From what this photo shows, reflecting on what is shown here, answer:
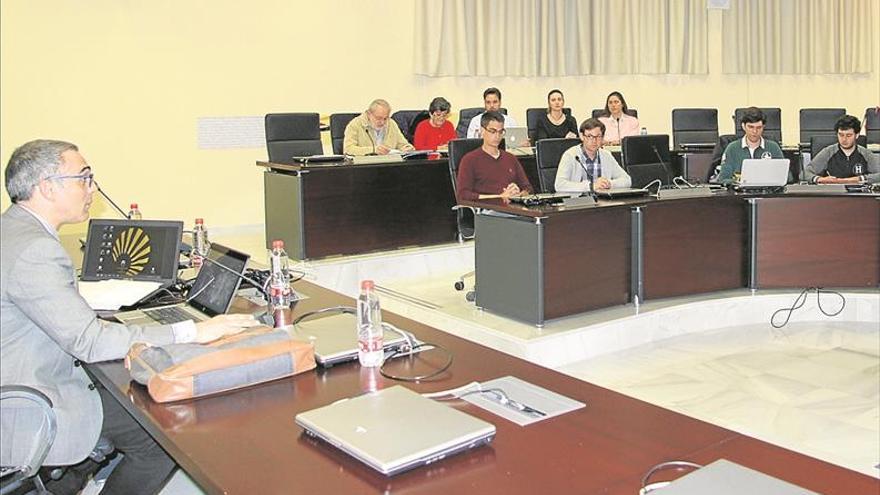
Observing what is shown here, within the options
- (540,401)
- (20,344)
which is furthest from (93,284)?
(540,401)

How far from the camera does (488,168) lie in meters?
5.70

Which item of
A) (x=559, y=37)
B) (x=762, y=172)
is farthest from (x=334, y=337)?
(x=559, y=37)

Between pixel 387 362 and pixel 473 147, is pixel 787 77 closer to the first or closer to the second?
pixel 473 147

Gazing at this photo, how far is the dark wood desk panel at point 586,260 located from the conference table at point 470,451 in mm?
2648

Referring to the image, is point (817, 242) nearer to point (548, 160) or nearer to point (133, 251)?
point (548, 160)

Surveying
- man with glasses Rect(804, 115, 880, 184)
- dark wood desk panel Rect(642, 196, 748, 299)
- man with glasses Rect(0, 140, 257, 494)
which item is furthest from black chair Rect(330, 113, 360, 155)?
man with glasses Rect(0, 140, 257, 494)

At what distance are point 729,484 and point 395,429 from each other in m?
0.57

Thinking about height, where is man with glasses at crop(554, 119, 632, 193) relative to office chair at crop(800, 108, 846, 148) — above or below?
below

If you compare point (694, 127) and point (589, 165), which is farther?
point (694, 127)

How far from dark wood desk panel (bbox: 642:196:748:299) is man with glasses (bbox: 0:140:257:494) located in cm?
335

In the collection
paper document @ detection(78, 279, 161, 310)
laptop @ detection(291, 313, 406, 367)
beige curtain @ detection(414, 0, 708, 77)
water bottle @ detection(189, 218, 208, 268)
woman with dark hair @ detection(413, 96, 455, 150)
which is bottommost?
laptop @ detection(291, 313, 406, 367)

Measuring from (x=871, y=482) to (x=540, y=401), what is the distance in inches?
25.5

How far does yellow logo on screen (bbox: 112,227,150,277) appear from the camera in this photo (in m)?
3.13

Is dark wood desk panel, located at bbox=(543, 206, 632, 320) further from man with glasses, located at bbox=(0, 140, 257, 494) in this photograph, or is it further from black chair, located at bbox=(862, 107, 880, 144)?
black chair, located at bbox=(862, 107, 880, 144)
